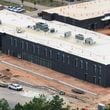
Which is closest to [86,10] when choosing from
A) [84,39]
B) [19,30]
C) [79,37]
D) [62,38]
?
[19,30]

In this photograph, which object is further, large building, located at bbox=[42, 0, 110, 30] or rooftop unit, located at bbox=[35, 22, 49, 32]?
A: large building, located at bbox=[42, 0, 110, 30]

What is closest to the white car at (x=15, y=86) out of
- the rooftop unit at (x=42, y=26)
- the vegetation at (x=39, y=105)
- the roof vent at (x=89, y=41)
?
the roof vent at (x=89, y=41)

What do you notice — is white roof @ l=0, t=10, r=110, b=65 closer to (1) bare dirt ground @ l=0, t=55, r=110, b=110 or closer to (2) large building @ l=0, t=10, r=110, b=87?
(2) large building @ l=0, t=10, r=110, b=87

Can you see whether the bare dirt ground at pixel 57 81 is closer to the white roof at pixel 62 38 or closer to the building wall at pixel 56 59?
the building wall at pixel 56 59

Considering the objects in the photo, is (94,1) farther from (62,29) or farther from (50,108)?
(50,108)

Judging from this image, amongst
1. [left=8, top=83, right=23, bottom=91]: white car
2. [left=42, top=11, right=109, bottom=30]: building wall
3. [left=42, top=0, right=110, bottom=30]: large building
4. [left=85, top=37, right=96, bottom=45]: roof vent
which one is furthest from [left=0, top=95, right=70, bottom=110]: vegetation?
[left=42, top=0, right=110, bottom=30]: large building

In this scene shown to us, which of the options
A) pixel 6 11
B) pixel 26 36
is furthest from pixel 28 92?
pixel 6 11

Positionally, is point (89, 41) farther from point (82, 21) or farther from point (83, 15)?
point (83, 15)
